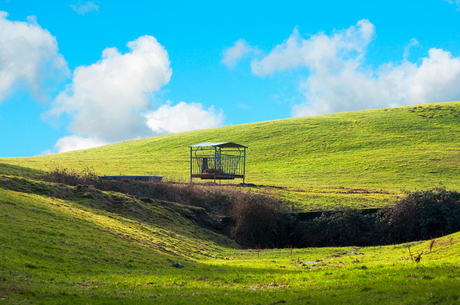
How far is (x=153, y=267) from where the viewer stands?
15.8 metres

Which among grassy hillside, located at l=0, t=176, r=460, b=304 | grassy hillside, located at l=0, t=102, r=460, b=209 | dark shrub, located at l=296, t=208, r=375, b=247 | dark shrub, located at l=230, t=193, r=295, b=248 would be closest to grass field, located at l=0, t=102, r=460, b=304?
grassy hillside, located at l=0, t=176, r=460, b=304

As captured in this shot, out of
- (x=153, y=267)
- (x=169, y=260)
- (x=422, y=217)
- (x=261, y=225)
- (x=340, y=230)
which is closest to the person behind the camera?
(x=153, y=267)

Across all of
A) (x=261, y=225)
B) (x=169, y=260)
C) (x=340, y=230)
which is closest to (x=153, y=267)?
(x=169, y=260)

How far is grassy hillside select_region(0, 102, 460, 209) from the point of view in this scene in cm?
4494

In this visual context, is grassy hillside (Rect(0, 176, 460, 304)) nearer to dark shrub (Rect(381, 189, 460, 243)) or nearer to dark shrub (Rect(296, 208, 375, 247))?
dark shrub (Rect(296, 208, 375, 247))

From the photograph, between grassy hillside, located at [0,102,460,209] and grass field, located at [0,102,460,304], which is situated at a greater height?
grassy hillside, located at [0,102,460,209]

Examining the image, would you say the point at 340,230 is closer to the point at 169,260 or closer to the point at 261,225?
the point at 261,225

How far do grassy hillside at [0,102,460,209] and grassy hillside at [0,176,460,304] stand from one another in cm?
1311

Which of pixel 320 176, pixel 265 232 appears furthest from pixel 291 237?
pixel 320 176

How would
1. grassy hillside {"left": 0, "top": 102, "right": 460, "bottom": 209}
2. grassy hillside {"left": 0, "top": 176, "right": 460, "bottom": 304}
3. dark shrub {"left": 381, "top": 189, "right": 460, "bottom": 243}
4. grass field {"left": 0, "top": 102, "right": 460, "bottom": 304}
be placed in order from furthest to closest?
grassy hillside {"left": 0, "top": 102, "right": 460, "bottom": 209} < dark shrub {"left": 381, "top": 189, "right": 460, "bottom": 243} < grass field {"left": 0, "top": 102, "right": 460, "bottom": 304} < grassy hillside {"left": 0, "top": 176, "right": 460, "bottom": 304}

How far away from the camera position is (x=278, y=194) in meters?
35.8

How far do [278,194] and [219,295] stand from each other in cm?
2503

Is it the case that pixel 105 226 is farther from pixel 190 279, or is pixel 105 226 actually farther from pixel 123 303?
pixel 123 303

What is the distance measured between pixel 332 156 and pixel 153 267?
54.2 meters
